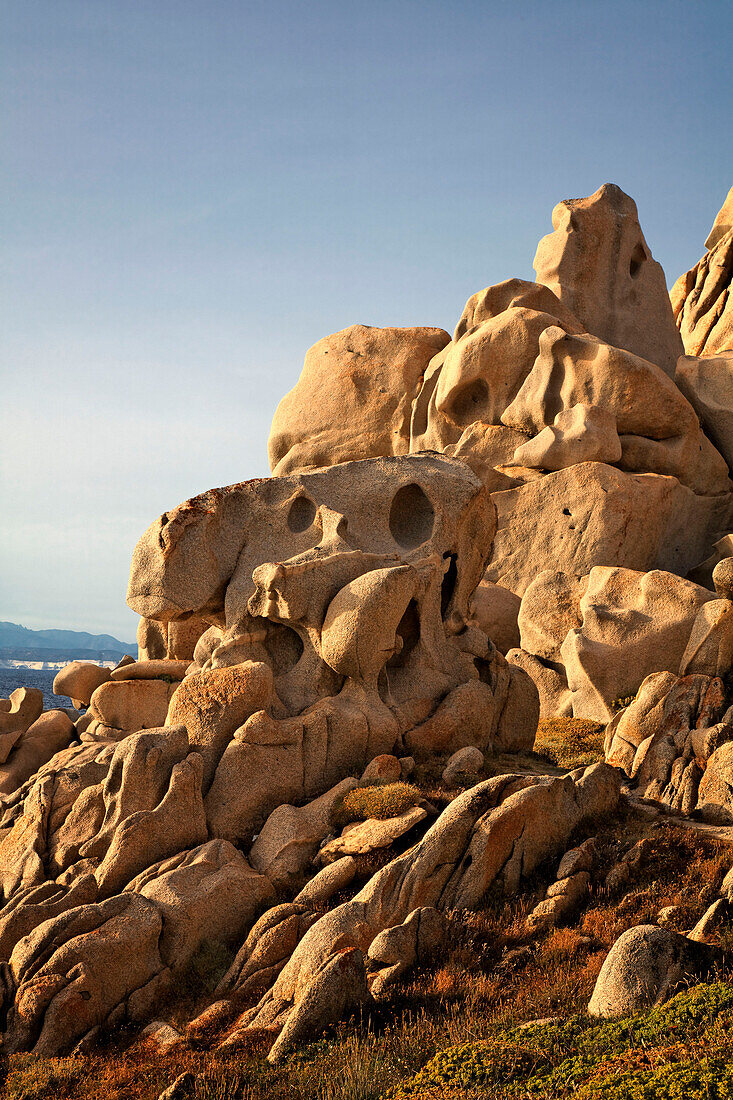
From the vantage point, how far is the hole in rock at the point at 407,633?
741 inches

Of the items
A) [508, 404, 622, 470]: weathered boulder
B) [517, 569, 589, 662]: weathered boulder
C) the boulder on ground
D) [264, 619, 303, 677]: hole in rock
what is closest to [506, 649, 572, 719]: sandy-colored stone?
[517, 569, 589, 662]: weathered boulder

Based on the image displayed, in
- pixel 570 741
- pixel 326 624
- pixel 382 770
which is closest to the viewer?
pixel 382 770

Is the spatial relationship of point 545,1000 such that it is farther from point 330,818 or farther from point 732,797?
point 732,797

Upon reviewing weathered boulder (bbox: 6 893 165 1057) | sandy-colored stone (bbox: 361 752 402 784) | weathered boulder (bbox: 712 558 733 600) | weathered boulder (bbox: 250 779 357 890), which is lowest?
weathered boulder (bbox: 6 893 165 1057)

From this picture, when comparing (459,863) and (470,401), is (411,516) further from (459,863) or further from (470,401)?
(470,401)

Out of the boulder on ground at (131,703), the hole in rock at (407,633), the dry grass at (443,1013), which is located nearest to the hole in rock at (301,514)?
the hole in rock at (407,633)

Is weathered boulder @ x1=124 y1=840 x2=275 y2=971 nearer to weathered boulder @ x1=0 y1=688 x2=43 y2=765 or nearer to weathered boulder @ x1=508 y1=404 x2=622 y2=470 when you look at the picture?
weathered boulder @ x1=0 y1=688 x2=43 y2=765

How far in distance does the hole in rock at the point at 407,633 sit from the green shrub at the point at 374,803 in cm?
391

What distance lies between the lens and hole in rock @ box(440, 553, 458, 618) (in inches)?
792

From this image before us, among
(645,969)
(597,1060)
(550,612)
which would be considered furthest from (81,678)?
(597,1060)

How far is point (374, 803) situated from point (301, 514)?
6.82 m

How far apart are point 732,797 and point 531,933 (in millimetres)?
5155

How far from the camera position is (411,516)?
20250 millimetres

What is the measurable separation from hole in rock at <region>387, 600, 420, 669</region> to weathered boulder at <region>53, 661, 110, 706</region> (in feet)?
35.5
